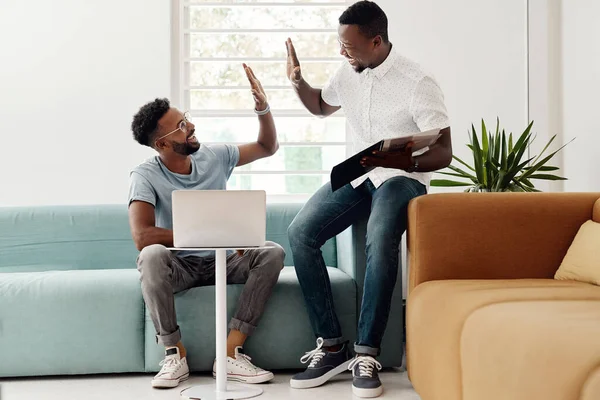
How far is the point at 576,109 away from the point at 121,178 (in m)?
2.47

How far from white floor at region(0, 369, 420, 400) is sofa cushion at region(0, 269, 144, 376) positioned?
50 millimetres

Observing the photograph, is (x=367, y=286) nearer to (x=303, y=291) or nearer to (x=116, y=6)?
(x=303, y=291)

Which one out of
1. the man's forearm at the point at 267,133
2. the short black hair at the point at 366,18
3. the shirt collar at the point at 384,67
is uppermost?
the short black hair at the point at 366,18

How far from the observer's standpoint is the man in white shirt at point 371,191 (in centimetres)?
267

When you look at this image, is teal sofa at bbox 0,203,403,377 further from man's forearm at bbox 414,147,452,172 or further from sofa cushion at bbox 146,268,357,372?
man's forearm at bbox 414,147,452,172

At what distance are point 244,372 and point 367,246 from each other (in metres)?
0.65

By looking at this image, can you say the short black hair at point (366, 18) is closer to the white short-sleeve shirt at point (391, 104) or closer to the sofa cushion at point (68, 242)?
the white short-sleeve shirt at point (391, 104)

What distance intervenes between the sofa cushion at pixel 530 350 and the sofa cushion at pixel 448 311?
0.09 m

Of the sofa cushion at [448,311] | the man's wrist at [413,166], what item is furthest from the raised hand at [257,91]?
the sofa cushion at [448,311]

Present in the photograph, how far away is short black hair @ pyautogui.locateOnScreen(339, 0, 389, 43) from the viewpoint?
2.90 meters

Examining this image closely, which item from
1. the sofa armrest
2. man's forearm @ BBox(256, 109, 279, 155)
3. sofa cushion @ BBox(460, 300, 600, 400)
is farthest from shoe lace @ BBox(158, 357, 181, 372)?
sofa cushion @ BBox(460, 300, 600, 400)

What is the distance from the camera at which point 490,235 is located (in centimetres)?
253

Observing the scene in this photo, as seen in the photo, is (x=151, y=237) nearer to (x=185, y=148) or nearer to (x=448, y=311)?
(x=185, y=148)

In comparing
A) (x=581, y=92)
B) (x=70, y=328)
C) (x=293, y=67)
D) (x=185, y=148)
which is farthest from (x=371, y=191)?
(x=581, y=92)
